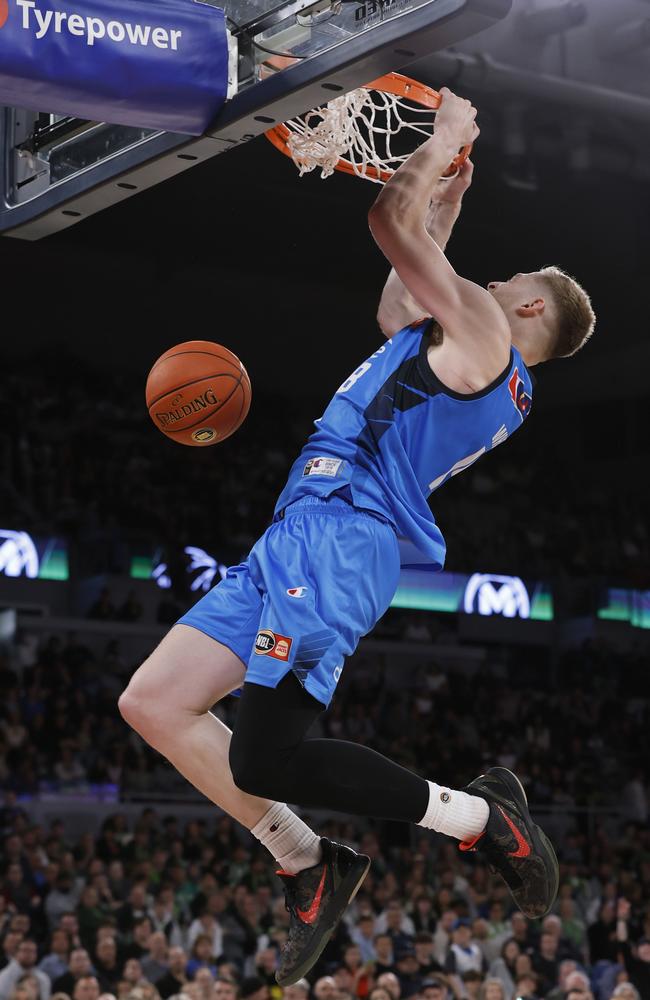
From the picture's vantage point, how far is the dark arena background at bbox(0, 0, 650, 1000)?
1017 centimetres

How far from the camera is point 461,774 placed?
52.3ft

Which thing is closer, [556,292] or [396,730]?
[556,292]

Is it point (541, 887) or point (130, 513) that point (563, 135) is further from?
point (541, 887)

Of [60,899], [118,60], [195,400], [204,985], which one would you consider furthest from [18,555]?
[118,60]

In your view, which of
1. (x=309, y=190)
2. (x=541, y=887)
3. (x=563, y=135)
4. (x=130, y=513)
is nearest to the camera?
(x=541, y=887)

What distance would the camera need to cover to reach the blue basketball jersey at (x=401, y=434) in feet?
11.8

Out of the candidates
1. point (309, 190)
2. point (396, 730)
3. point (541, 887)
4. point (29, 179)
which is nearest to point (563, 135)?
point (309, 190)

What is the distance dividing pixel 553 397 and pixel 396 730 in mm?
6954

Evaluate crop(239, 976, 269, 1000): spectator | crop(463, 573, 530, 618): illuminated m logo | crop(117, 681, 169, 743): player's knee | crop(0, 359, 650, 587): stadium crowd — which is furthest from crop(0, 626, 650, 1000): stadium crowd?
crop(117, 681, 169, 743): player's knee

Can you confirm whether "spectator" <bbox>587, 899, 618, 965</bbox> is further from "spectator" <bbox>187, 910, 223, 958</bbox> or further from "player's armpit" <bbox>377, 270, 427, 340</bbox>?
"player's armpit" <bbox>377, 270, 427, 340</bbox>

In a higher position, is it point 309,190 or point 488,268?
point 309,190

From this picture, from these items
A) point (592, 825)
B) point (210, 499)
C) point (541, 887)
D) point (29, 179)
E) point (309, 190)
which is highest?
point (29, 179)

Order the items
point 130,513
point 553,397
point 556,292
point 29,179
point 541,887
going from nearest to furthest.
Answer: point 541,887 → point 556,292 → point 29,179 → point 130,513 → point 553,397

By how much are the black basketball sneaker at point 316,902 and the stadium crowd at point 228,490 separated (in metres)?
12.8
